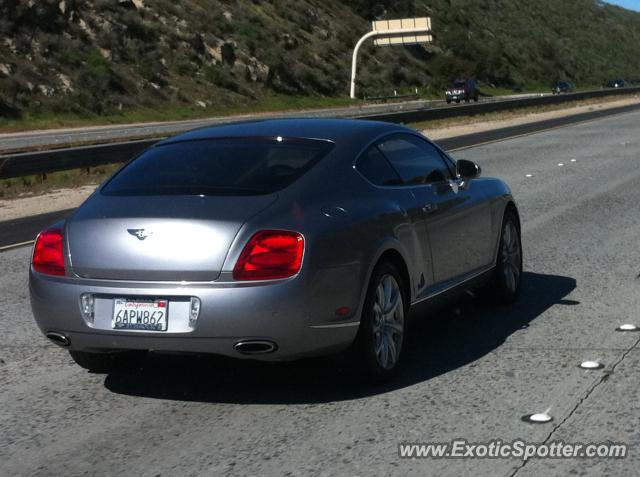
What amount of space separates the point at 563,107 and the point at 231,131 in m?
55.3

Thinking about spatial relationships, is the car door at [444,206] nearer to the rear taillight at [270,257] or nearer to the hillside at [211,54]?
the rear taillight at [270,257]

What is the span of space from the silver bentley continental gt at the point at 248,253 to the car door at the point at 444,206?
4 centimetres

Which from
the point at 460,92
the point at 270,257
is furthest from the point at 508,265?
the point at 460,92

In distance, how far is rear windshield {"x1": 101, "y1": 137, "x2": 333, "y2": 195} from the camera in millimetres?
6129

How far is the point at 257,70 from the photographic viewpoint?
63.8m

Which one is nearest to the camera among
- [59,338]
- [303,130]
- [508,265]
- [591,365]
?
[59,338]

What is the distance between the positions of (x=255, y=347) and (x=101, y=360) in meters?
1.31

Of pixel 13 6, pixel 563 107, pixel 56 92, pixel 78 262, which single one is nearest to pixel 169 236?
pixel 78 262

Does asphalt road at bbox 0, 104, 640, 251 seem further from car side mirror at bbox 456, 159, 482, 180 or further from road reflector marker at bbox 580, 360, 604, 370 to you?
road reflector marker at bbox 580, 360, 604, 370

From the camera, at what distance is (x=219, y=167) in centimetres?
638

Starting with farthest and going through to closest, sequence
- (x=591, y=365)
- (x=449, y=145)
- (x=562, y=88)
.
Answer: (x=562, y=88) → (x=449, y=145) → (x=591, y=365)

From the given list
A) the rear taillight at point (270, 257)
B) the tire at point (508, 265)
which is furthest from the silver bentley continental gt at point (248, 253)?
the tire at point (508, 265)

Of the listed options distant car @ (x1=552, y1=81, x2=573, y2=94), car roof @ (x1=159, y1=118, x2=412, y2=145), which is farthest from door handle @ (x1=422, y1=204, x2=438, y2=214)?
distant car @ (x1=552, y1=81, x2=573, y2=94)

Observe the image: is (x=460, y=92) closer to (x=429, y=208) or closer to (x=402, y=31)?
(x=402, y=31)
